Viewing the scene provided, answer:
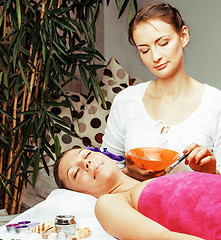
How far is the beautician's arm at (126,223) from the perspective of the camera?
3.49 ft

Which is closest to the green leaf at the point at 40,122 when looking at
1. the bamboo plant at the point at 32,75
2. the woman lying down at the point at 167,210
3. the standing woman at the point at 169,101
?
the bamboo plant at the point at 32,75

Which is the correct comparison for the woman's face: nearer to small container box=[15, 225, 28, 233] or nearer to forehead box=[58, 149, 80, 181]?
forehead box=[58, 149, 80, 181]

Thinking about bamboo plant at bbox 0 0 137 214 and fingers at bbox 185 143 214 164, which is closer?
fingers at bbox 185 143 214 164

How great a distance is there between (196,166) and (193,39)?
143cm

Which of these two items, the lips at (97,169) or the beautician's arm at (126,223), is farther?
the lips at (97,169)

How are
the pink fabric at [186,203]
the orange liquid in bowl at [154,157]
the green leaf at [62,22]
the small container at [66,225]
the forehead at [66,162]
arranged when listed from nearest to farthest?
1. the pink fabric at [186,203]
2. the small container at [66,225]
3. the orange liquid in bowl at [154,157]
4. the forehead at [66,162]
5. the green leaf at [62,22]

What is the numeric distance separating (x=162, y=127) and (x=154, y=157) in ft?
0.67

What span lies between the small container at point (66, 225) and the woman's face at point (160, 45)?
763mm

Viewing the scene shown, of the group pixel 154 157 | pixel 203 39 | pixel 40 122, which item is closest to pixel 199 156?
pixel 154 157

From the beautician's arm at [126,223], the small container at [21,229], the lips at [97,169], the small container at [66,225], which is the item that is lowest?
the small container at [21,229]

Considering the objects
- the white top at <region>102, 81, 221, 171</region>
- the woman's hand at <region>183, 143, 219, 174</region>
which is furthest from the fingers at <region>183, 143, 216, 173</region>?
the white top at <region>102, 81, 221, 171</region>

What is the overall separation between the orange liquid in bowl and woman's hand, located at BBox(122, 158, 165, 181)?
0.14 ft

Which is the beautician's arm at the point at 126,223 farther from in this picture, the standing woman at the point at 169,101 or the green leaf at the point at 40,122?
the green leaf at the point at 40,122

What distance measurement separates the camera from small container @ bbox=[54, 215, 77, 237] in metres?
1.31
